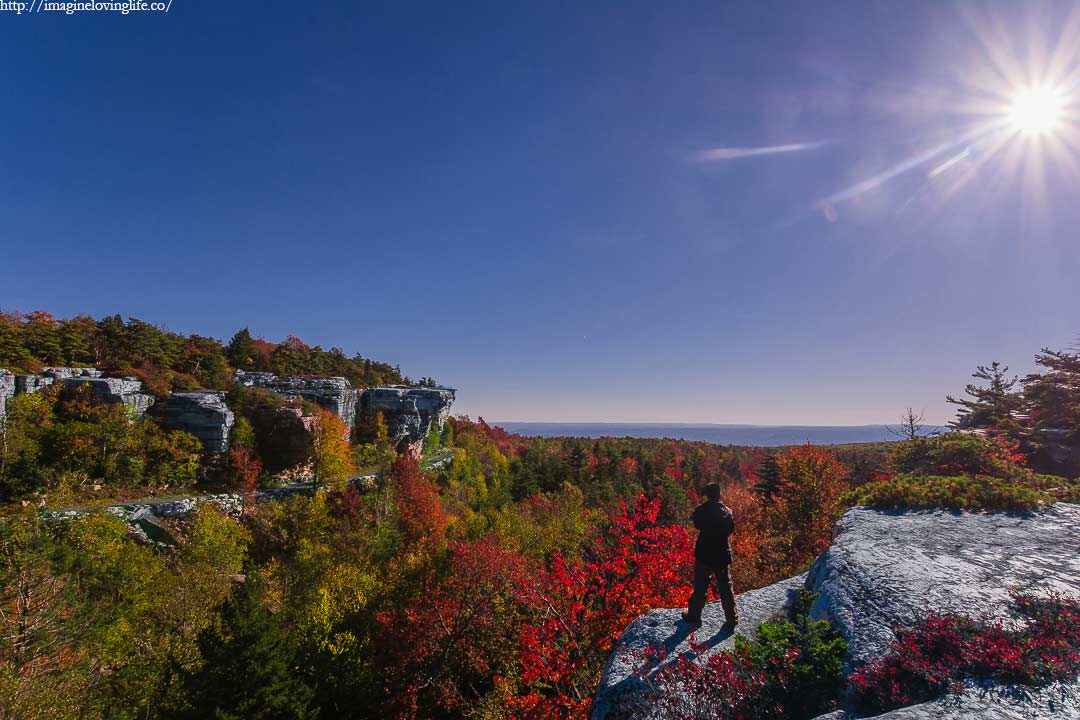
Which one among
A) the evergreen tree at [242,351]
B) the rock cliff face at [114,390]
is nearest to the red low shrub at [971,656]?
the rock cliff face at [114,390]

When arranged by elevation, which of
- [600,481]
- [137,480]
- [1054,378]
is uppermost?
[1054,378]

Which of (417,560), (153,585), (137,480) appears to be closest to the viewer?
(153,585)

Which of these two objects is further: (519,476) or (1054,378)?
(519,476)

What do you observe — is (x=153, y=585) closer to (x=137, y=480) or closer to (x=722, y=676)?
(x=137, y=480)

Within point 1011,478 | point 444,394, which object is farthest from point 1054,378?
point 444,394

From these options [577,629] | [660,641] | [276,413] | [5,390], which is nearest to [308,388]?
[276,413]

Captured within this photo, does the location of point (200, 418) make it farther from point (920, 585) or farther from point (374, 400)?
point (920, 585)

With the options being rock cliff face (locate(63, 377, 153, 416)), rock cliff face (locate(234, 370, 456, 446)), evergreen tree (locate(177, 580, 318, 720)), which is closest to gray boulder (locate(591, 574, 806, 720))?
evergreen tree (locate(177, 580, 318, 720))
